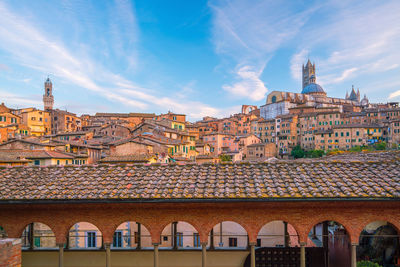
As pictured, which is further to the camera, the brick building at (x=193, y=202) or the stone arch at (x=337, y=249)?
the stone arch at (x=337, y=249)

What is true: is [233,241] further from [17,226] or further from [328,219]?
[17,226]

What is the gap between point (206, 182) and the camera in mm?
8508

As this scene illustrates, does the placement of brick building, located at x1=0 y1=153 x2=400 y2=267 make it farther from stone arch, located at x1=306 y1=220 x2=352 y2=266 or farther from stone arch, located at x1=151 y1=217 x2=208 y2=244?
stone arch, located at x1=306 y1=220 x2=352 y2=266

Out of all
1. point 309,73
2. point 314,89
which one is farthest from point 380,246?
point 309,73

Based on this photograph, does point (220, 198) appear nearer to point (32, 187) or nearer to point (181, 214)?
point (181, 214)

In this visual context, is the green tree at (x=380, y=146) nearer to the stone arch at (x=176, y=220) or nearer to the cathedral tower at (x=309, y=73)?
the stone arch at (x=176, y=220)

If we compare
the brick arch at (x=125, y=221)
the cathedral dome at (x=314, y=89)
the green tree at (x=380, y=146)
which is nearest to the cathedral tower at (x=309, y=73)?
the cathedral dome at (x=314, y=89)

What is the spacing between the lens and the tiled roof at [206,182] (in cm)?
769

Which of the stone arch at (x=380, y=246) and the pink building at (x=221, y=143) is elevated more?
the pink building at (x=221, y=143)

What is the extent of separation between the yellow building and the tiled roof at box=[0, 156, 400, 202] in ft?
249

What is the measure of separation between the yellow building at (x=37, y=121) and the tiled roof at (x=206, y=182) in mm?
75943

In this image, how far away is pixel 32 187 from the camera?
853 centimetres

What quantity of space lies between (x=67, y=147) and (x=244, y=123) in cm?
6631

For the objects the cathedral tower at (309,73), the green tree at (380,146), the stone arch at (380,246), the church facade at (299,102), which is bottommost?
the stone arch at (380,246)
